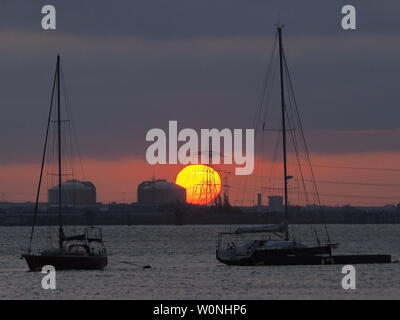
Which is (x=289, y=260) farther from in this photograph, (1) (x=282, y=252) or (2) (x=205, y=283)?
(2) (x=205, y=283)

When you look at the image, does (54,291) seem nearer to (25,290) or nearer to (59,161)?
(25,290)

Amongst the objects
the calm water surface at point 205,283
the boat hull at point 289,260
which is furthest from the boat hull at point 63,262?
the boat hull at point 289,260

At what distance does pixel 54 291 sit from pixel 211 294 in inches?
389

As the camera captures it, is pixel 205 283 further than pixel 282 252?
No

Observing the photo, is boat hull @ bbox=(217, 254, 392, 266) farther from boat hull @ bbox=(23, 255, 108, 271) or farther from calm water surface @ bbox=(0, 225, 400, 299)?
boat hull @ bbox=(23, 255, 108, 271)

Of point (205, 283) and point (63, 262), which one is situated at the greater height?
point (63, 262)

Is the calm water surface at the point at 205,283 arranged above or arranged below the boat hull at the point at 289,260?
below

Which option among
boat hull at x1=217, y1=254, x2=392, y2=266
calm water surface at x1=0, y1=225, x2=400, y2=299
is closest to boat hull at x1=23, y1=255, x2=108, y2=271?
calm water surface at x1=0, y1=225, x2=400, y2=299

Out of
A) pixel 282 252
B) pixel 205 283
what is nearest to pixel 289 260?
pixel 282 252

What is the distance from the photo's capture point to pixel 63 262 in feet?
298

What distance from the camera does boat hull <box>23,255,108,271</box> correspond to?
90.8 m

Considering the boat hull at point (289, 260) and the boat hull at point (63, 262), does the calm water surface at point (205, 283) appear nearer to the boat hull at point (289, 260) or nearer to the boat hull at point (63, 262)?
the boat hull at point (63, 262)

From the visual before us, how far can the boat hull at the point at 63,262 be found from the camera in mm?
90750

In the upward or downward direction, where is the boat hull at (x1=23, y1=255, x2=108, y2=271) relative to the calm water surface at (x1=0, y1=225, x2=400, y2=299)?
upward
